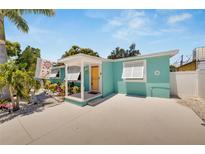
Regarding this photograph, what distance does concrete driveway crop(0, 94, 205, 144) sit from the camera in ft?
9.64

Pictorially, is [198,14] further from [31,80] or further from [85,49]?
[85,49]

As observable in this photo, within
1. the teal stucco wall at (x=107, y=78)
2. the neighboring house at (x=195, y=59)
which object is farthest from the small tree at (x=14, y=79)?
the neighboring house at (x=195, y=59)

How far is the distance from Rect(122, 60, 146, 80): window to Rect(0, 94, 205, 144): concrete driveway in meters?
3.51

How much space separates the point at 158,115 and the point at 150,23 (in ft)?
15.1

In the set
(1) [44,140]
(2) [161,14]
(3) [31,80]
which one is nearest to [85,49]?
(3) [31,80]

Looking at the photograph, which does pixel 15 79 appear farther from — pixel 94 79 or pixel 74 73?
pixel 94 79

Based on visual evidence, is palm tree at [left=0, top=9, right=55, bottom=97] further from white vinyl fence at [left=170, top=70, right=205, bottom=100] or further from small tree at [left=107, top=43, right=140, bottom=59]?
small tree at [left=107, top=43, right=140, bottom=59]

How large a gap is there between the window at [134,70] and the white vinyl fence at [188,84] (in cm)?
233

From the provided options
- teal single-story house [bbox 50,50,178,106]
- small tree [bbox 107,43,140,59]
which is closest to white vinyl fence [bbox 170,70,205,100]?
teal single-story house [bbox 50,50,178,106]

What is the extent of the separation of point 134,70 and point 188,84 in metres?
3.71

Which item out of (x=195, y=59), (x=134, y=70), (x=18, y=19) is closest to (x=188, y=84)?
(x=134, y=70)

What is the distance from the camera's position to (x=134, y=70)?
8133 mm

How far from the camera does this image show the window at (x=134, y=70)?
784cm
